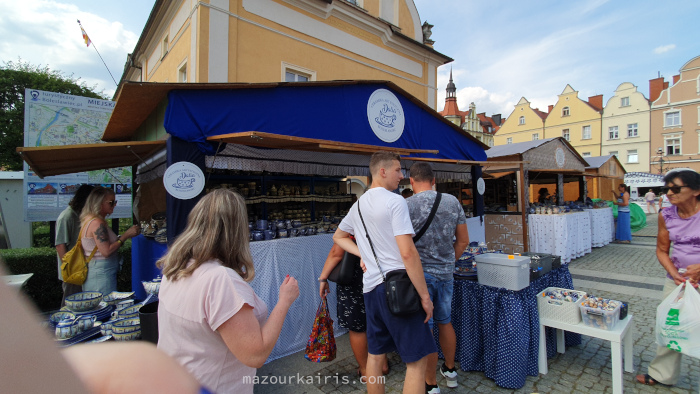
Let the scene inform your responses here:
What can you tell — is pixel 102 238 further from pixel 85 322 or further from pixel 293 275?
pixel 293 275

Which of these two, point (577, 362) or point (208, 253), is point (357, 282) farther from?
point (577, 362)

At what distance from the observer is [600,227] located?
10.6m

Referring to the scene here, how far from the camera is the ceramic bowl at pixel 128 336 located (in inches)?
93.9

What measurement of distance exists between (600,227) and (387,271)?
37.6ft

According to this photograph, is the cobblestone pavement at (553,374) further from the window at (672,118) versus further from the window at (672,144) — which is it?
the window at (672,118)

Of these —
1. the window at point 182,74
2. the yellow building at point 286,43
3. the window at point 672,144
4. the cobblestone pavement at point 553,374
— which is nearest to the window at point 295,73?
the yellow building at point 286,43

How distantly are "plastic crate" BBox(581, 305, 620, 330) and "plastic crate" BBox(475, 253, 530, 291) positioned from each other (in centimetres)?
53

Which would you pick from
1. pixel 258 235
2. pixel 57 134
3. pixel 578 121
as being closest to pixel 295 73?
pixel 57 134

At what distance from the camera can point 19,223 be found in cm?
893

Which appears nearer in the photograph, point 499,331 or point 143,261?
point 499,331

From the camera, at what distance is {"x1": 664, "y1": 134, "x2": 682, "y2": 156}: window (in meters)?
32.0

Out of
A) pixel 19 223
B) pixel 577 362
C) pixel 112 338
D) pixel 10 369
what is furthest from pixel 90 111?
pixel 577 362

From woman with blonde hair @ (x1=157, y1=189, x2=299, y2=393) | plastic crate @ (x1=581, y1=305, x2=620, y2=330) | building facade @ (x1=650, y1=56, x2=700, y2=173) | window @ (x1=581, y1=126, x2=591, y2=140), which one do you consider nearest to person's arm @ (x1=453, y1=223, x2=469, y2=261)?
plastic crate @ (x1=581, y1=305, x2=620, y2=330)

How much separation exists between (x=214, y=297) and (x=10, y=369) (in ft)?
3.18
